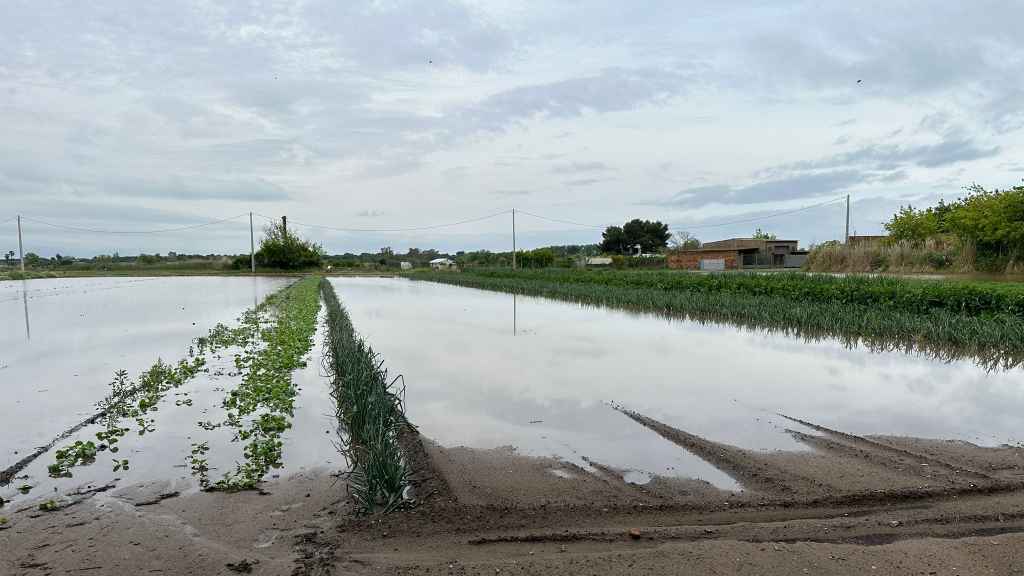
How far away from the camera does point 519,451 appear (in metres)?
5.21

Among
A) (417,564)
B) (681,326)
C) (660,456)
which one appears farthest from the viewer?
(681,326)

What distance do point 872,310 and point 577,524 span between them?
39.4 feet

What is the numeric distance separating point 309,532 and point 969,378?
26.9 feet

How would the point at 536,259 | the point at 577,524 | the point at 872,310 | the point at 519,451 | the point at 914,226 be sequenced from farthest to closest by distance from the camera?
1. the point at 536,259
2. the point at 914,226
3. the point at 872,310
4. the point at 519,451
5. the point at 577,524

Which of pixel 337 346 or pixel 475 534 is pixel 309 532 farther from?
pixel 337 346

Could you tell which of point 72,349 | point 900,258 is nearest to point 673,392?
point 72,349

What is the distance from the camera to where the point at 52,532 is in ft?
12.1

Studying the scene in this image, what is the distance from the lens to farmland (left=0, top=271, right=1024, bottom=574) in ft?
11.4

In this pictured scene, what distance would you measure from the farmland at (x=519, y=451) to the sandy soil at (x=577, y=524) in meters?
0.02

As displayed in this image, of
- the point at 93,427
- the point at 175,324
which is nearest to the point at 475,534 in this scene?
the point at 93,427

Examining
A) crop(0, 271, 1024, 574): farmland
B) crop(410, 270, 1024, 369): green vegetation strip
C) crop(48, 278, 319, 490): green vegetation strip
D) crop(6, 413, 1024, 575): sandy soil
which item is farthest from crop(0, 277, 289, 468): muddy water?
crop(410, 270, 1024, 369): green vegetation strip

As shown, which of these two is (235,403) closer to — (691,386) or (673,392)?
(673,392)

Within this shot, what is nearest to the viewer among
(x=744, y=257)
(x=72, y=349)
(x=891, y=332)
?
(x=891, y=332)

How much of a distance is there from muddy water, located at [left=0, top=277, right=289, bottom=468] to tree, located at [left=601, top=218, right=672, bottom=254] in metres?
51.1
